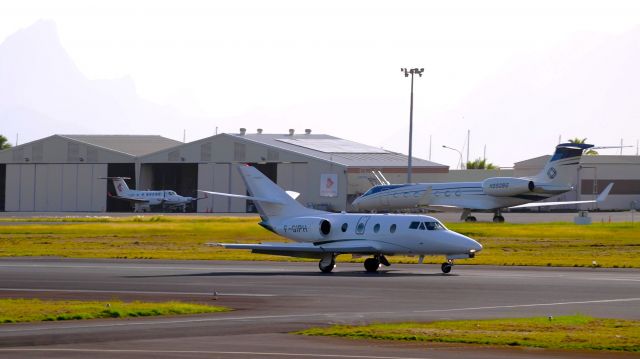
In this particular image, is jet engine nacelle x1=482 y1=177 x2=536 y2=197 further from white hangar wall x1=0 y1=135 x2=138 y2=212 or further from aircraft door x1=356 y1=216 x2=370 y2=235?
aircraft door x1=356 y1=216 x2=370 y2=235

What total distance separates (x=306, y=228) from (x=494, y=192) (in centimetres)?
4636

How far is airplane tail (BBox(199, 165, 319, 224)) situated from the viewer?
45.9 meters

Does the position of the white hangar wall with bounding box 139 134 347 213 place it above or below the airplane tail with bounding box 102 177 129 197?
above

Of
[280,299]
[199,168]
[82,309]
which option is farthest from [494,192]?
[82,309]

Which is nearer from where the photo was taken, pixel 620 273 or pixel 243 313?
pixel 243 313

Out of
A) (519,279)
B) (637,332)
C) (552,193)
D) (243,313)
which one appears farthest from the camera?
(552,193)

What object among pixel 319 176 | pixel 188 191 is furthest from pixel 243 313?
pixel 188 191

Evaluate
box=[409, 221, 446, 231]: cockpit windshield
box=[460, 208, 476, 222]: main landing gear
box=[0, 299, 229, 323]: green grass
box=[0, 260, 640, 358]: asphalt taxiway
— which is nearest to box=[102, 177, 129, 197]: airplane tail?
box=[460, 208, 476, 222]: main landing gear

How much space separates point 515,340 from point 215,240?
4461cm

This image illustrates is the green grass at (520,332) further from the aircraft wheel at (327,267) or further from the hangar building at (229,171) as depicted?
the hangar building at (229,171)

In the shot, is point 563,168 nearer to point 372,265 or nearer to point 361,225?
point 361,225

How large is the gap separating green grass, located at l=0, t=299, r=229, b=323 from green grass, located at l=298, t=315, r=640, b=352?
5477 millimetres

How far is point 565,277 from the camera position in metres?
40.1

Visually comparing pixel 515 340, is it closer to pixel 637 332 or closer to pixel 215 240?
pixel 637 332
